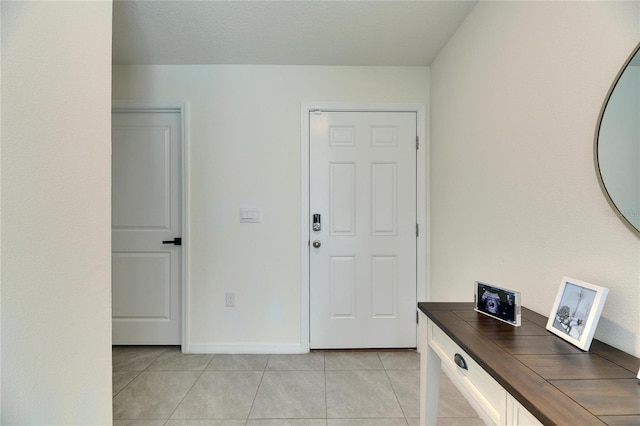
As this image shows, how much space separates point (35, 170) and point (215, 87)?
1664mm

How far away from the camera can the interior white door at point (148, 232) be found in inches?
87.6

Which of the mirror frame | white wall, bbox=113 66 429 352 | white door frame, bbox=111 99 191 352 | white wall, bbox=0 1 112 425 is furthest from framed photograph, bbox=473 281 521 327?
white door frame, bbox=111 99 191 352

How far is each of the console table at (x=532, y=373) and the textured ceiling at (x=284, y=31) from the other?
5.69ft

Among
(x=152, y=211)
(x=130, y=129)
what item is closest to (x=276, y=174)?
(x=152, y=211)

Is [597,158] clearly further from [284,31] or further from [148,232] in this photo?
[148,232]

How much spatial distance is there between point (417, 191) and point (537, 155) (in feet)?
3.67

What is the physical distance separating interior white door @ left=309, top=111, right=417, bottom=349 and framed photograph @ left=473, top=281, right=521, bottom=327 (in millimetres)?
1113

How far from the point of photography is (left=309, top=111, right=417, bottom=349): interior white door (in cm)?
219

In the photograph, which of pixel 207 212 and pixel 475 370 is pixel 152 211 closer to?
pixel 207 212

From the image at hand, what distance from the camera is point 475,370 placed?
82 centimetres

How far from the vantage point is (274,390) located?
171 cm

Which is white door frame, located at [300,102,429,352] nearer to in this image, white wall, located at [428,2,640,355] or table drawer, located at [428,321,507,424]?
white wall, located at [428,2,640,355]

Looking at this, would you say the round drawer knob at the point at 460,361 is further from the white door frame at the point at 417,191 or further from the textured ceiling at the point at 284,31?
the textured ceiling at the point at 284,31

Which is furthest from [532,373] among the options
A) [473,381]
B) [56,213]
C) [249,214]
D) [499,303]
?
[249,214]
